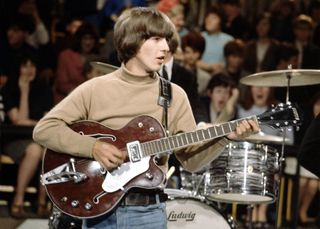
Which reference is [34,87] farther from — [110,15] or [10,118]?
[110,15]

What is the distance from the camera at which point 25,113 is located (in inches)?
345

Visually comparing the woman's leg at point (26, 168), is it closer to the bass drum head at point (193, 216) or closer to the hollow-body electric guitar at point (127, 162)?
the bass drum head at point (193, 216)

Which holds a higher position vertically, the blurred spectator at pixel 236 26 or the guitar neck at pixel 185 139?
the guitar neck at pixel 185 139

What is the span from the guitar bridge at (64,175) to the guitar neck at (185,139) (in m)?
0.38

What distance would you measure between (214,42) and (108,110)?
582 cm

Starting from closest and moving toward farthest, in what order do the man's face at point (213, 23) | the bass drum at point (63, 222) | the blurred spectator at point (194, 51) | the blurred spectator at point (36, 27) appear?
the bass drum at point (63, 222) → the blurred spectator at point (194, 51) → the man's face at point (213, 23) → the blurred spectator at point (36, 27)

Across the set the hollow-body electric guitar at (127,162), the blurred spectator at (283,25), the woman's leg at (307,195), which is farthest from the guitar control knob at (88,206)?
the blurred spectator at (283,25)

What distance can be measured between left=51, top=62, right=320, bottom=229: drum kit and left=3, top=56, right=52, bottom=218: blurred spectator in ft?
8.39

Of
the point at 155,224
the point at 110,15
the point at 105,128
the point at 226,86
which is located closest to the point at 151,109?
the point at 105,128

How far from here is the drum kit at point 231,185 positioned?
612 cm

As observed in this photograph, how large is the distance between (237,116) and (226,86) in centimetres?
32

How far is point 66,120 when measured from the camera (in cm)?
443

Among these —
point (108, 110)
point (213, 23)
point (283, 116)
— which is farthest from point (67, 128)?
point (213, 23)

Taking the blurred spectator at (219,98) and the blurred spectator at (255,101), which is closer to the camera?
the blurred spectator at (219,98)
